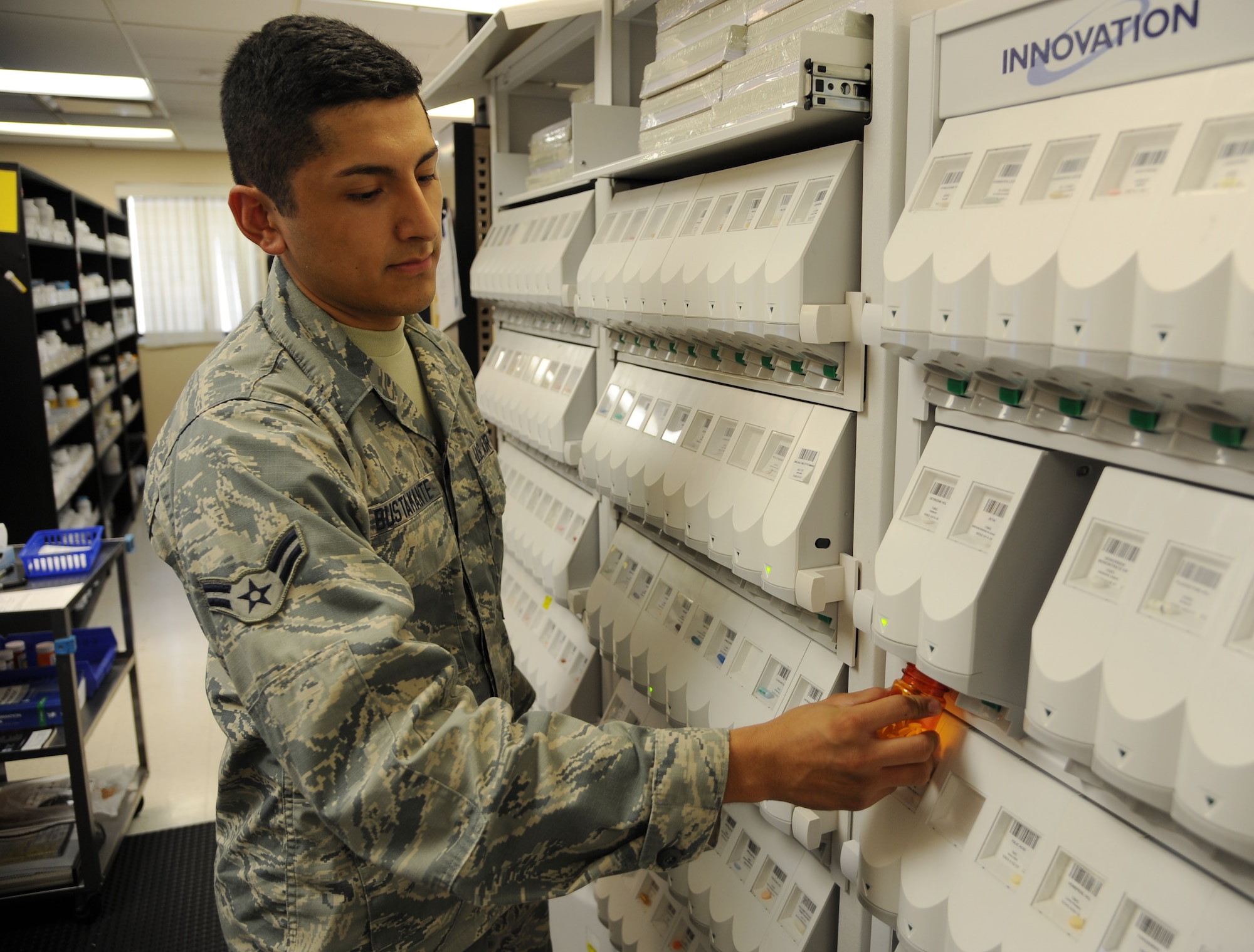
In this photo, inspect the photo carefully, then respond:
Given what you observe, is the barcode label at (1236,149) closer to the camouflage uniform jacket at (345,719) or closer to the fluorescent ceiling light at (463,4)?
the camouflage uniform jacket at (345,719)

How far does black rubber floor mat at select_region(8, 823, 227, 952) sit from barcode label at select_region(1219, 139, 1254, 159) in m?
2.98

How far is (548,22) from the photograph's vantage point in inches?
94.0

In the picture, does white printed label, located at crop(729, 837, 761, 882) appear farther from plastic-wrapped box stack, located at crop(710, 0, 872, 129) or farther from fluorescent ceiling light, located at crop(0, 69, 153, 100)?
fluorescent ceiling light, located at crop(0, 69, 153, 100)

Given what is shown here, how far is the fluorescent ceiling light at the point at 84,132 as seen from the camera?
8.27 meters

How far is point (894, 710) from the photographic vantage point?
3.46 ft

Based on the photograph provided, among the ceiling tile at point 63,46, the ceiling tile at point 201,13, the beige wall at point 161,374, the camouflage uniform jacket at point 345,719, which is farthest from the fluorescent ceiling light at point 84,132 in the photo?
the camouflage uniform jacket at point 345,719

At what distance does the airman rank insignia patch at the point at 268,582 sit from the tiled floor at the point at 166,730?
2.49m

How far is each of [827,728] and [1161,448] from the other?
451mm

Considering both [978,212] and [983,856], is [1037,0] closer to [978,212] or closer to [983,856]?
[978,212]

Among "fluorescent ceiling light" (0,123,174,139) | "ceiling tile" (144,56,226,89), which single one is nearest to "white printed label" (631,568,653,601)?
"ceiling tile" (144,56,226,89)

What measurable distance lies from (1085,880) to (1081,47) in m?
0.81

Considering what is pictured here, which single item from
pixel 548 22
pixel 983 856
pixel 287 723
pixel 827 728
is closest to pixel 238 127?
pixel 287 723

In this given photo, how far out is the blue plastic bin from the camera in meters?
3.00

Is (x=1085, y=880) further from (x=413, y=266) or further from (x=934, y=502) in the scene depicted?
(x=413, y=266)
